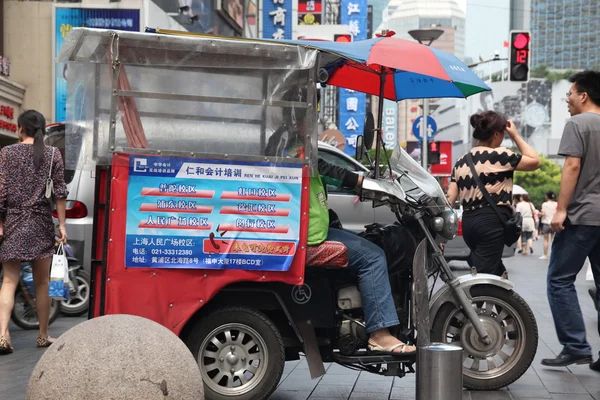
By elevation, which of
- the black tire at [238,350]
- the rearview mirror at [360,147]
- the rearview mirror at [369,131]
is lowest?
the black tire at [238,350]

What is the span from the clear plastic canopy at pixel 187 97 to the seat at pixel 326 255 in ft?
1.75

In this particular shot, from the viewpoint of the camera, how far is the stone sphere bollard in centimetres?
379

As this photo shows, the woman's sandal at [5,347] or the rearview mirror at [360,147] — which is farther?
the woman's sandal at [5,347]

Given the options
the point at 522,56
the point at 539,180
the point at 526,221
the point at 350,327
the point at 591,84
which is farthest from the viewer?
the point at 539,180

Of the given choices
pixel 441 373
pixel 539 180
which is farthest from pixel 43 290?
pixel 539 180

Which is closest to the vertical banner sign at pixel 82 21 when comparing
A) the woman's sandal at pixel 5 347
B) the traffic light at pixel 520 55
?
the traffic light at pixel 520 55

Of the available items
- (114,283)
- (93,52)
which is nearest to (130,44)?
(93,52)

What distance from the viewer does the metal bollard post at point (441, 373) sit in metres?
4.82

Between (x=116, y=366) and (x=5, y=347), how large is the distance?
4.24 metres

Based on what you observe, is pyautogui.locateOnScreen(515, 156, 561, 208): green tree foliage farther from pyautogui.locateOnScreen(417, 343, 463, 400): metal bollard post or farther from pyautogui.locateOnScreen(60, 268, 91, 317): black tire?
pyautogui.locateOnScreen(417, 343, 463, 400): metal bollard post

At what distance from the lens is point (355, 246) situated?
18.2 feet

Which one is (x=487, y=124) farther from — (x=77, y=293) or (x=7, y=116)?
(x=7, y=116)

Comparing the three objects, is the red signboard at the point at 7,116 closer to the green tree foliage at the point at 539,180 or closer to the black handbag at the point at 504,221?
the black handbag at the point at 504,221

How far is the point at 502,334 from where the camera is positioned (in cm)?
600
